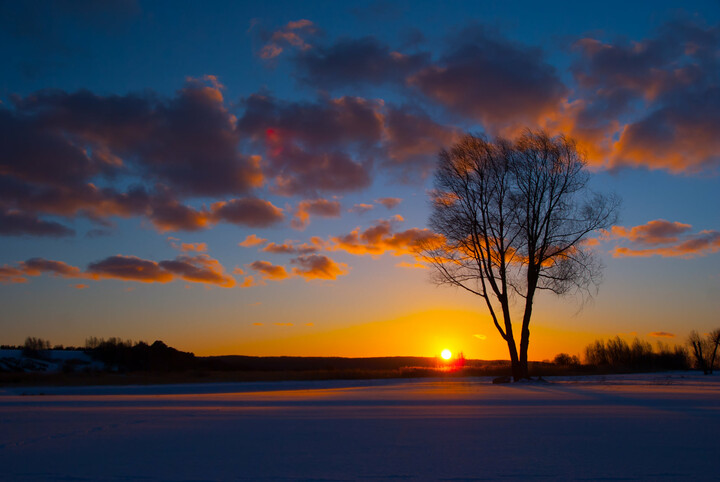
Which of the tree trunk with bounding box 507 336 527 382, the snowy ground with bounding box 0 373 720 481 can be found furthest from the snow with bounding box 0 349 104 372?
the snowy ground with bounding box 0 373 720 481

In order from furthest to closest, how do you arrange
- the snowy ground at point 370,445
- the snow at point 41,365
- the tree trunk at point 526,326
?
the snow at point 41,365
the tree trunk at point 526,326
the snowy ground at point 370,445

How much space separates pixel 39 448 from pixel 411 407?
22.8 feet

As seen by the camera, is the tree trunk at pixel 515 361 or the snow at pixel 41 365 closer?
the tree trunk at pixel 515 361

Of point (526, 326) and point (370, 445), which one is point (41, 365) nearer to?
point (526, 326)

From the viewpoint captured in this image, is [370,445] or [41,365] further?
[41,365]

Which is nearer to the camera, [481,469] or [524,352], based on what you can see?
[481,469]

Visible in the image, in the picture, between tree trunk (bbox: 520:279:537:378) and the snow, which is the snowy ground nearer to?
tree trunk (bbox: 520:279:537:378)

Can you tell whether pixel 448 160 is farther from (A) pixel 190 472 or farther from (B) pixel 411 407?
(A) pixel 190 472

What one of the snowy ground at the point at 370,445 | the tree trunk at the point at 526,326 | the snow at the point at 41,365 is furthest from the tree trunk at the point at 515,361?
the snow at the point at 41,365

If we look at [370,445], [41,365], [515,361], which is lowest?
[370,445]

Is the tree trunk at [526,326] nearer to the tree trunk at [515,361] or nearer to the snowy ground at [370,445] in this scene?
the tree trunk at [515,361]

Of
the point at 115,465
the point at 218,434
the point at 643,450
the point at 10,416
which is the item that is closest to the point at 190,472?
the point at 115,465

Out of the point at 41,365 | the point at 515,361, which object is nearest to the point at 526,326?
the point at 515,361

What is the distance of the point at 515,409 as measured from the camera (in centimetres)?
1017
